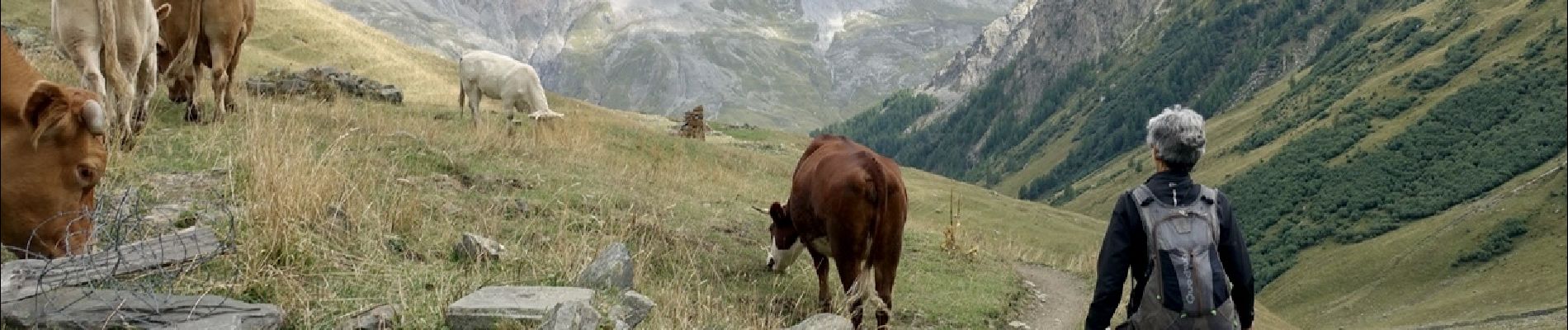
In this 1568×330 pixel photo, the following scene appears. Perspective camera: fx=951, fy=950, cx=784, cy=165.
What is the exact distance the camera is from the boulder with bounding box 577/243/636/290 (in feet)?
21.8

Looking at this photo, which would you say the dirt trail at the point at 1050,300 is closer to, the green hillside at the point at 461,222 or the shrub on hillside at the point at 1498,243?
the green hillside at the point at 461,222

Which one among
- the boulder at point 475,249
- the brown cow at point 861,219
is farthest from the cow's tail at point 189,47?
the brown cow at point 861,219

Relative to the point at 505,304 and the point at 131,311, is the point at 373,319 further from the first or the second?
the point at 131,311

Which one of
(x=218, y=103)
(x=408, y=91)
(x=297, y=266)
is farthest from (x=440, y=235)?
(x=408, y=91)

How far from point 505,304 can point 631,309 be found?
2.88ft

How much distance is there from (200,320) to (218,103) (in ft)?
25.6

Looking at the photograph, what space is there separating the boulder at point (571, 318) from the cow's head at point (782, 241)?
560cm

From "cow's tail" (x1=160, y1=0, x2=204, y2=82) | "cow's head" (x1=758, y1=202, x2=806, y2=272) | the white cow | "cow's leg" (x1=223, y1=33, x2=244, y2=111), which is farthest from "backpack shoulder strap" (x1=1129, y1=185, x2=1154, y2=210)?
the white cow

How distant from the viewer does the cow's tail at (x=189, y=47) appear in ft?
36.5

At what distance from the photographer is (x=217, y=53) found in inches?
456

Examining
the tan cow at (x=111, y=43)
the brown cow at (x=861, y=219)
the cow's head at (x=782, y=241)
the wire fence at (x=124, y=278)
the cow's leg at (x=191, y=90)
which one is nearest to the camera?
the wire fence at (x=124, y=278)

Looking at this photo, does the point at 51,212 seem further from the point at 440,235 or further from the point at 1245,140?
the point at 1245,140

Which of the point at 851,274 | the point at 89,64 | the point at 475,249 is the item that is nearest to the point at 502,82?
the point at 89,64

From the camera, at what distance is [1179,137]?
229 inches
